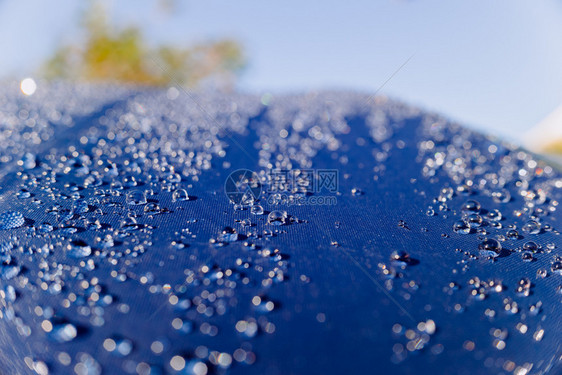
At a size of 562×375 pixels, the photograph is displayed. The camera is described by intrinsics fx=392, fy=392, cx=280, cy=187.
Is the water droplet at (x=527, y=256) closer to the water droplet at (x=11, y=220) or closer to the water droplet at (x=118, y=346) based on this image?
the water droplet at (x=118, y=346)

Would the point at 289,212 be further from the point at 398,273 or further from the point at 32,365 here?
the point at 32,365

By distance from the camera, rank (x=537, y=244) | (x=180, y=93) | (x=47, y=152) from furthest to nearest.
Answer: (x=180, y=93)
(x=47, y=152)
(x=537, y=244)

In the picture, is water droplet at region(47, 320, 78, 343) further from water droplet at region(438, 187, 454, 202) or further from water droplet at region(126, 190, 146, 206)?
water droplet at region(438, 187, 454, 202)

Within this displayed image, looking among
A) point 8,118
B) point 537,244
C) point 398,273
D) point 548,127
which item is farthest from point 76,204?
point 548,127

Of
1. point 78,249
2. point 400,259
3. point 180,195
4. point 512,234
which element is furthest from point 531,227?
point 78,249
